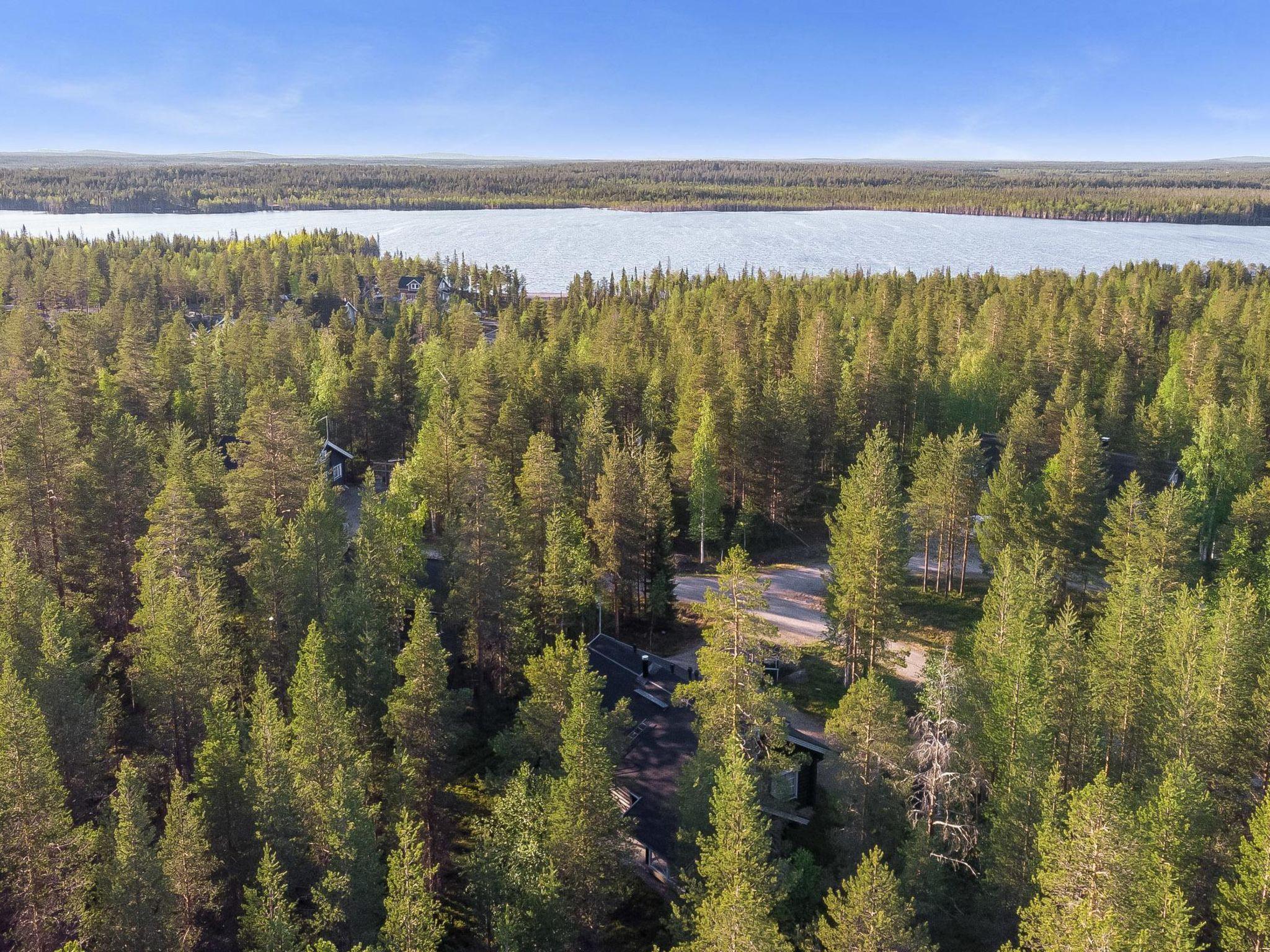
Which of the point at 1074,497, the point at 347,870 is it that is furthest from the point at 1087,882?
the point at 1074,497

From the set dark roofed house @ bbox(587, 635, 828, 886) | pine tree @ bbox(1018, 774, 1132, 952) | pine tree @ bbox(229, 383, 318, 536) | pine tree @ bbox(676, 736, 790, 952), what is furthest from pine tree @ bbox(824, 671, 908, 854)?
pine tree @ bbox(229, 383, 318, 536)

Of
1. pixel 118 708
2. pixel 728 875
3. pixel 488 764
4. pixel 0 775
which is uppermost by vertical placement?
pixel 0 775

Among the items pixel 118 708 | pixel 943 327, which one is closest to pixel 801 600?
pixel 118 708

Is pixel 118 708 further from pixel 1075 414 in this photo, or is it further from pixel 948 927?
pixel 1075 414

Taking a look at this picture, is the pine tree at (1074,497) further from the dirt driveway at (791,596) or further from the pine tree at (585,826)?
the pine tree at (585,826)

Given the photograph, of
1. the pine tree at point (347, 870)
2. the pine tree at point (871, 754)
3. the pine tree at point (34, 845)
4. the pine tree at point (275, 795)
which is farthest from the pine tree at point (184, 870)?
the pine tree at point (871, 754)

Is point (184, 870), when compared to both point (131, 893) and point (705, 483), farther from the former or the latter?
point (705, 483)

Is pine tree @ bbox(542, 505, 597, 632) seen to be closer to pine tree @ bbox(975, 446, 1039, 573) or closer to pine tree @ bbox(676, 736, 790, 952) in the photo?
pine tree @ bbox(676, 736, 790, 952)
